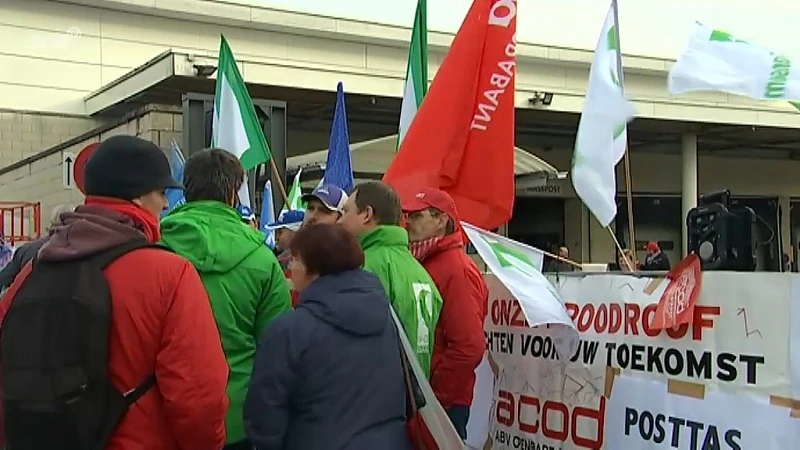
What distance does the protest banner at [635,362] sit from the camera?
372 centimetres

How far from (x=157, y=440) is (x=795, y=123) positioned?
20.9 metres

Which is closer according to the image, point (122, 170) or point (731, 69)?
point (122, 170)

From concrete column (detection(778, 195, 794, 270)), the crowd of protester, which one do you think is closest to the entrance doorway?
concrete column (detection(778, 195, 794, 270))

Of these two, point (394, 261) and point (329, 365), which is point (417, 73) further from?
point (329, 365)

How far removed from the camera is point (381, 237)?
4070mm

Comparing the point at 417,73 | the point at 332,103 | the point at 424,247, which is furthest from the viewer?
the point at 332,103

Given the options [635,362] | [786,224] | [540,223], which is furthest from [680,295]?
[786,224]

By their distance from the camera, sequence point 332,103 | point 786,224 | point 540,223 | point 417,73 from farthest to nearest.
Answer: point 786,224
point 540,223
point 332,103
point 417,73

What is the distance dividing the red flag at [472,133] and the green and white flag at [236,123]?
1.90 meters

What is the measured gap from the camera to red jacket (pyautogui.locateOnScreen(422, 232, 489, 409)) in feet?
14.3

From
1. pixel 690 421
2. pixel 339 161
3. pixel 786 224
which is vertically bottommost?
pixel 690 421

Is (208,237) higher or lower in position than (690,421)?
higher

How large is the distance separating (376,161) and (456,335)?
35.4 feet

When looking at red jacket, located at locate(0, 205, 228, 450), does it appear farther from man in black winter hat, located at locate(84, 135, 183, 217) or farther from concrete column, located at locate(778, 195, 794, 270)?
concrete column, located at locate(778, 195, 794, 270)
